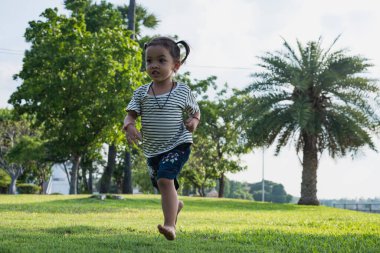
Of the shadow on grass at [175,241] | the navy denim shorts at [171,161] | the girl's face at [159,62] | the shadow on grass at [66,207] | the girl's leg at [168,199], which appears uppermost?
the girl's face at [159,62]

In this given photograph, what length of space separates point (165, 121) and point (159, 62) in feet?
1.76

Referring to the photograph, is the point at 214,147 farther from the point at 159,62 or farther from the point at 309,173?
the point at 159,62

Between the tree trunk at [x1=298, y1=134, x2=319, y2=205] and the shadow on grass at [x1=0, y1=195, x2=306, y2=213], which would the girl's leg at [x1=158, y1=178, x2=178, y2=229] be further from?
the tree trunk at [x1=298, y1=134, x2=319, y2=205]

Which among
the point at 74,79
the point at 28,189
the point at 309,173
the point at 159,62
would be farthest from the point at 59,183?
the point at 159,62

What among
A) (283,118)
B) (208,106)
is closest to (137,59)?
(283,118)

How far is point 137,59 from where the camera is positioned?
25.3 m

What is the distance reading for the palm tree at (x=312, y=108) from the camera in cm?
2286

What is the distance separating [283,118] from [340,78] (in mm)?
2935

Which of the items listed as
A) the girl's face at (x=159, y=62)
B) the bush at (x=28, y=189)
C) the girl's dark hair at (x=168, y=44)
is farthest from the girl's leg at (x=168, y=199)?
the bush at (x=28, y=189)

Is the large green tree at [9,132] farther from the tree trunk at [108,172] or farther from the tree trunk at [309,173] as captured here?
the tree trunk at [309,173]

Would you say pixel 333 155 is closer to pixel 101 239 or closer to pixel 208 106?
pixel 208 106

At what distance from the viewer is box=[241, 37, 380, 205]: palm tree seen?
22859mm

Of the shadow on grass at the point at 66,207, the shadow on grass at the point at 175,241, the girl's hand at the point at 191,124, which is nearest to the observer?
the girl's hand at the point at 191,124

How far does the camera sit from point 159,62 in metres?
4.62
